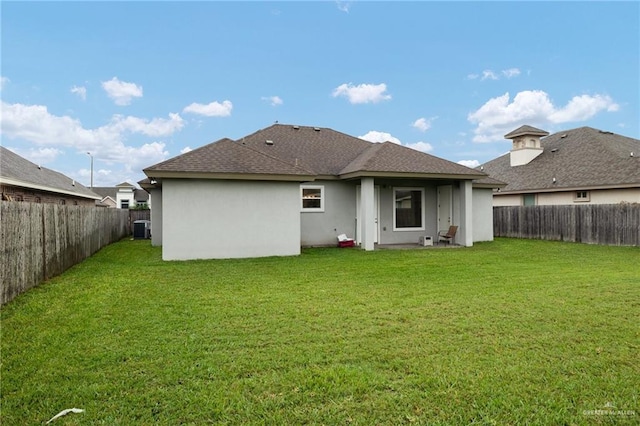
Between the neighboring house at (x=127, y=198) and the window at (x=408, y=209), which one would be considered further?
the neighboring house at (x=127, y=198)

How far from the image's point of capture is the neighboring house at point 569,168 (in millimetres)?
18141

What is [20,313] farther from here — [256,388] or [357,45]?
[357,45]

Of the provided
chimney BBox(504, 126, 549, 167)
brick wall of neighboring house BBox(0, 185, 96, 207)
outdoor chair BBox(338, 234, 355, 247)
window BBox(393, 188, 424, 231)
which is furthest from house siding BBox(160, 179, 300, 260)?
chimney BBox(504, 126, 549, 167)

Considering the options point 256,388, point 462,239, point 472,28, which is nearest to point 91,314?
point 256,388

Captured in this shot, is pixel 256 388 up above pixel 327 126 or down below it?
below

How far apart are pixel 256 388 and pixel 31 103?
19194mm

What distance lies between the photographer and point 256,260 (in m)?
11.2

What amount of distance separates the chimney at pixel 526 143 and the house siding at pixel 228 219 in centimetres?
1823

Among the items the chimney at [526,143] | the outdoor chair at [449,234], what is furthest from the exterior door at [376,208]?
the chimney at [526,143]

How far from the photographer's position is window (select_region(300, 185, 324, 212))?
14664 mm

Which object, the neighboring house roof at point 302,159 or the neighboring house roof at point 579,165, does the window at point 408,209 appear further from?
the neighboring house roof at point 579,165

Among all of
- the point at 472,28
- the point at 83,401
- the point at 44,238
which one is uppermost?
the point at 472,28

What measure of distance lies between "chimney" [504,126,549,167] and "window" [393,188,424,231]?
1234cm

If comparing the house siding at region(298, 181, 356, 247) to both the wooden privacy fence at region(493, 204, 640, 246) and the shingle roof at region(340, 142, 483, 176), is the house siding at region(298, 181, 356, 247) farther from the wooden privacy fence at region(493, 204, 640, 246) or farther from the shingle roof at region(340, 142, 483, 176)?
the wooden privacy fence at region(493, 204, 640, 246)
